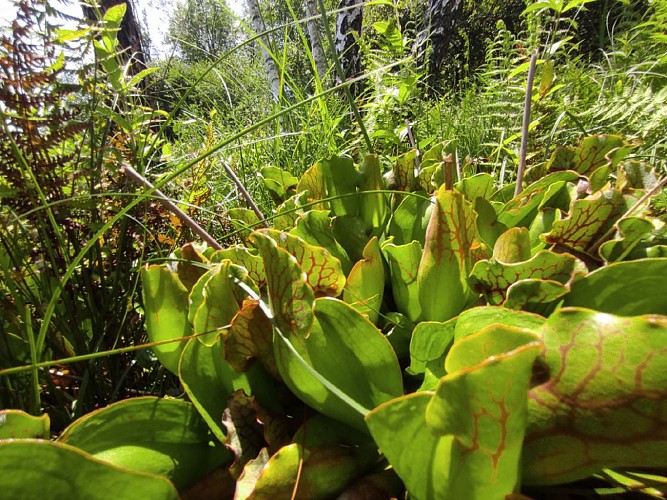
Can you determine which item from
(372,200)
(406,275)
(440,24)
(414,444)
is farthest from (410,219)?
(440,24)

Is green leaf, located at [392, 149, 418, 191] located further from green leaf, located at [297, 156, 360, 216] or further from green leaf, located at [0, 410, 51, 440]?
green leaf, located at [0, 410, 51, 440]

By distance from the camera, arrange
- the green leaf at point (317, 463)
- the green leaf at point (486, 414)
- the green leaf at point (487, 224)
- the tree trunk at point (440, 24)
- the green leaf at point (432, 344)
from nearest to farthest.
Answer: the green leaf at point (486, 414) → the green leaf at point (317, 463) → the green leaf at point (432, 344) → the green leaf at point (487, 224) → the tree trunk at point (440, 24)

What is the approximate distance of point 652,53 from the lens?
166cm

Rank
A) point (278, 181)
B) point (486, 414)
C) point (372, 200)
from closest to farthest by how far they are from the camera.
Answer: point (486, 414), point (372, 200), point (278, 181)

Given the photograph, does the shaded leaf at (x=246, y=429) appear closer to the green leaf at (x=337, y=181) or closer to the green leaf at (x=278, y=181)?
the green leaf at (x=337, y=181)

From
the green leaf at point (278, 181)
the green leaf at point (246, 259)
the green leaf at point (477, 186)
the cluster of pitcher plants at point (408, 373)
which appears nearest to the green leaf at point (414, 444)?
the cluster of pitcher plants at point (408, 373)

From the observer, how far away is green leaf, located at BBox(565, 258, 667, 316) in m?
0.45

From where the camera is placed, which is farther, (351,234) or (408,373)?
(351,234)

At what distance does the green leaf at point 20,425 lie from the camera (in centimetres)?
36

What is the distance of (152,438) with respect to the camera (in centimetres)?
45

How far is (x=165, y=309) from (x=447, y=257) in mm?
394

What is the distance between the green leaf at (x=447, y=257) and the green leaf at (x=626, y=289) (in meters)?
0.14

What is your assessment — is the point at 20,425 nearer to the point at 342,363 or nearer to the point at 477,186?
the point at 342,363

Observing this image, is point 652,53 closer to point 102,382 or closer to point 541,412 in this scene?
point 541,412
